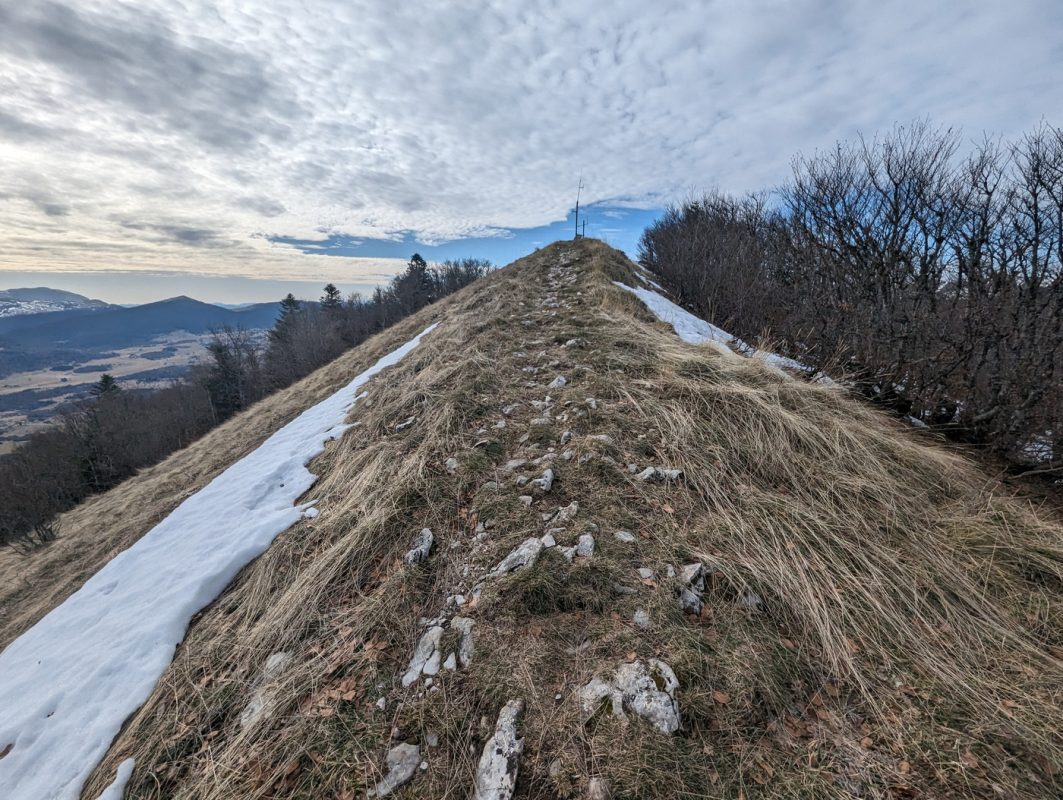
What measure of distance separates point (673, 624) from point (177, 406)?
5288 centimetres

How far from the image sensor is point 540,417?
420cm

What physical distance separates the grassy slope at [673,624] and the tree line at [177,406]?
28177 millimetres

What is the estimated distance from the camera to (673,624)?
2.01 metres

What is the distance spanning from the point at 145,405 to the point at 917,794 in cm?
5906

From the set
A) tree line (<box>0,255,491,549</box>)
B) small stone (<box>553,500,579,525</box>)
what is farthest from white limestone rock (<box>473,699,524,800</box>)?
tree line (<box>0,255,491,549</box>)

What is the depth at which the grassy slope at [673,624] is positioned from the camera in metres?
1.59

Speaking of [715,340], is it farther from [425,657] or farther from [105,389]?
[105,389]

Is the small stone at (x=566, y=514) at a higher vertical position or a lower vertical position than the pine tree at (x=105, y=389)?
higher

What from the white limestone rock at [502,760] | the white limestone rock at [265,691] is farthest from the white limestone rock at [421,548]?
the white limestone rock at [502,760]

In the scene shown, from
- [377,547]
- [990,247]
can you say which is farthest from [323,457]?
[990,247]

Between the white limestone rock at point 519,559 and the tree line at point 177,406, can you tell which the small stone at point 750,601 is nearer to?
the white limestone rock at point 519,559

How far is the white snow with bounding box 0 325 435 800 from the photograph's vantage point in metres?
2.19

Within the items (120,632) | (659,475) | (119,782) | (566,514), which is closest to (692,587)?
(566,514)

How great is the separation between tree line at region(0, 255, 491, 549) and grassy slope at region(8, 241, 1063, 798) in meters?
28.2
